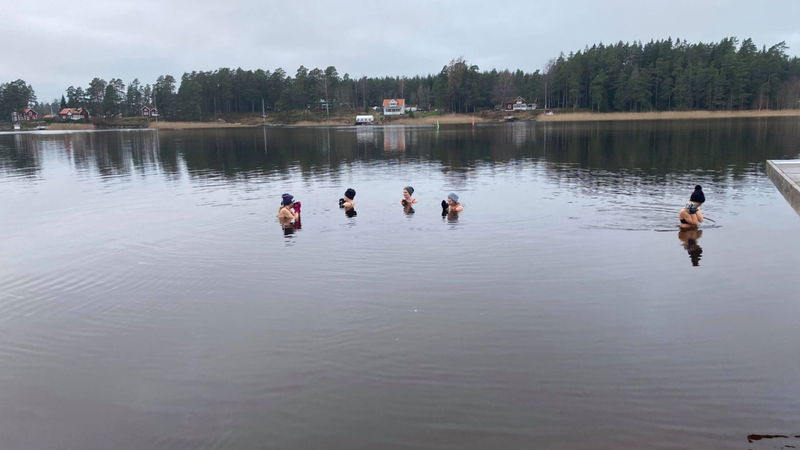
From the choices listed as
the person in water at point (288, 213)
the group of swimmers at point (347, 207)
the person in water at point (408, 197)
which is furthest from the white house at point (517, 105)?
the person in water at point (288, 213)

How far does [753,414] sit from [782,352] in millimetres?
2672

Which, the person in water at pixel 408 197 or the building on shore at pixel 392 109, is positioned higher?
the building on shore at pixel 392 109

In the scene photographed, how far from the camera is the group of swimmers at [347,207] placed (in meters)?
23.2

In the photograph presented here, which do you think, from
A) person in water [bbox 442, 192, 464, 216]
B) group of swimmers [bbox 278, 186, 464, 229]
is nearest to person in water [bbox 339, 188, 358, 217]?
group of swimmers [bbox 278, 186, 464, 229]

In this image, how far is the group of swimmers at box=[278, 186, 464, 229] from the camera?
2322 centimetres

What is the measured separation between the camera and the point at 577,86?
159 m

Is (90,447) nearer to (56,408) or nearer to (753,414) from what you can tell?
(56,408)

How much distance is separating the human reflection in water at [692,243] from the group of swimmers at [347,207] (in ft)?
29.0

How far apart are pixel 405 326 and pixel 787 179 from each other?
2389 cm

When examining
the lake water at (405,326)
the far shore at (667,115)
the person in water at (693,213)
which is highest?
the far shore at (667,115)

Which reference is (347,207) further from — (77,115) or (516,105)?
(77,115)

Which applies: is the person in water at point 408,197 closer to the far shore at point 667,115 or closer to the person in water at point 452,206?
the person in water at point 452,206

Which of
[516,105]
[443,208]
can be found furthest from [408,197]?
[516,105]

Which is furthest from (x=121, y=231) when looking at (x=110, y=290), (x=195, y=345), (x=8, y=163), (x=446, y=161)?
(x=8, y=163)
